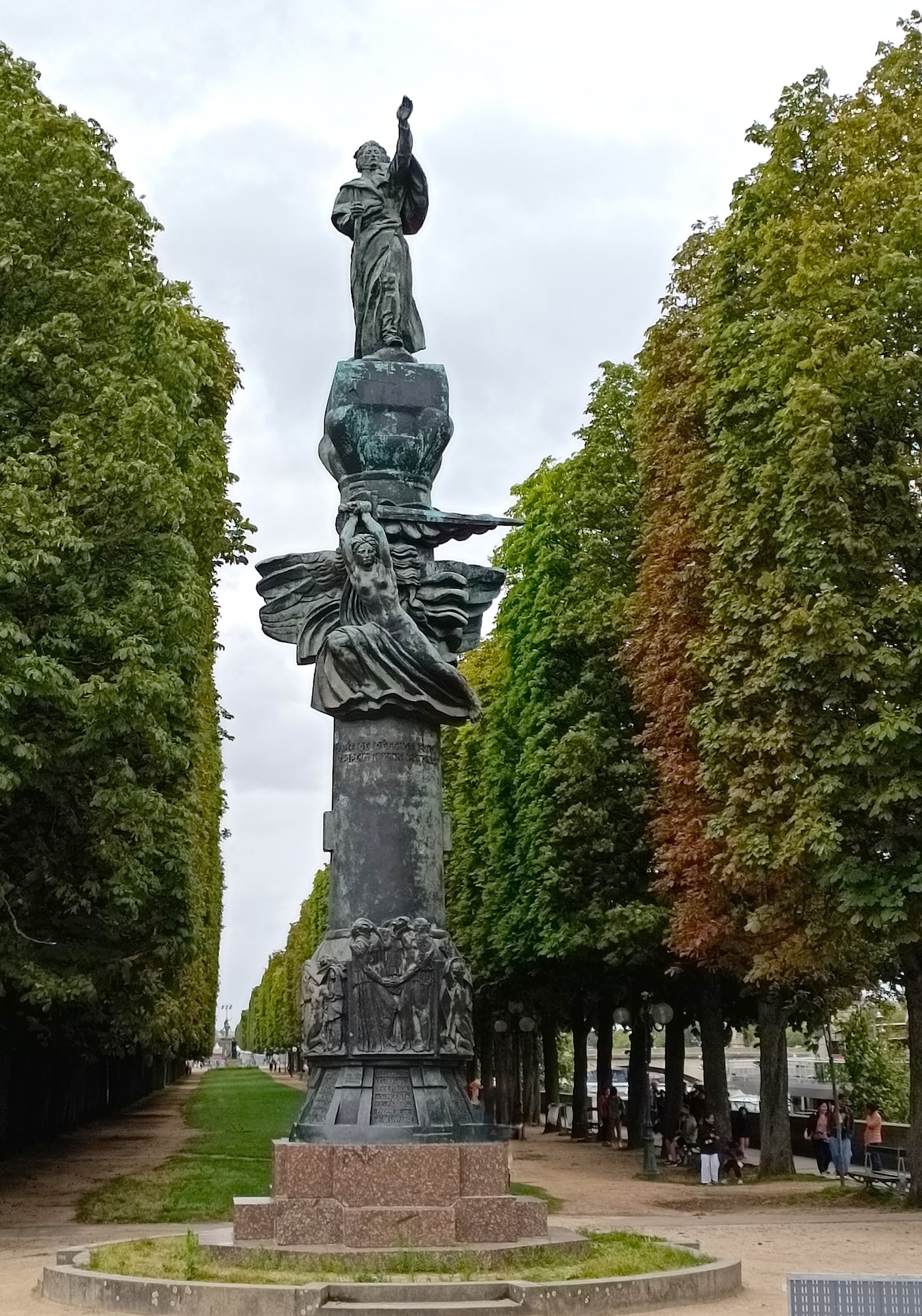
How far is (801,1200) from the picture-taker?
952 inches

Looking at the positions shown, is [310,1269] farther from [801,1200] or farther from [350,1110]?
[801,1200]

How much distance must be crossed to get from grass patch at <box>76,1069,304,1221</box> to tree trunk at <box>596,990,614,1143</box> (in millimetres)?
8563

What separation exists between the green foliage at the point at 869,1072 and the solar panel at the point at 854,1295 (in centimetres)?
3051

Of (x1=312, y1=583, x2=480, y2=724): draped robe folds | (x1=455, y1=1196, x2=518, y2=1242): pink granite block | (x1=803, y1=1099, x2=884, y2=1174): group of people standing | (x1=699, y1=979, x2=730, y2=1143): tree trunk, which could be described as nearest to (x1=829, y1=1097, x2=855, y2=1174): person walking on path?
(x1=803, y1=1099, x2=884, y2=1174): group of people standing

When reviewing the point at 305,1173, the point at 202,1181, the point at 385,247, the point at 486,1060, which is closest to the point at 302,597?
the point at 385,247

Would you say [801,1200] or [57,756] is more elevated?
[57,756]

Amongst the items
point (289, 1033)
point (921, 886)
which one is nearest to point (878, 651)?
point (921, 886)

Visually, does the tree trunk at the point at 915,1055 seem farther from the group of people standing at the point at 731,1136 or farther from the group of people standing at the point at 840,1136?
the group of people standing at the point at 731,1136

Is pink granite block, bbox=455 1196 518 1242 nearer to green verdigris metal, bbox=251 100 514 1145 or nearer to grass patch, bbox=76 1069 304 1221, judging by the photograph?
green verdigris metal, bbox=251 100 514 1145

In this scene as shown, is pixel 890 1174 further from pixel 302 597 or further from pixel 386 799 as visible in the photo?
pixel 302 597

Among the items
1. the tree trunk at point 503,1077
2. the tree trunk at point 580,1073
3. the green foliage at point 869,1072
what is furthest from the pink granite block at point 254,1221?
the tree trunk at point 503,1077

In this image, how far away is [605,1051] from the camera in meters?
42.5

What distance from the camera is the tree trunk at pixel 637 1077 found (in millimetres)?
35719

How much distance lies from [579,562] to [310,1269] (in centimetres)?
2213
